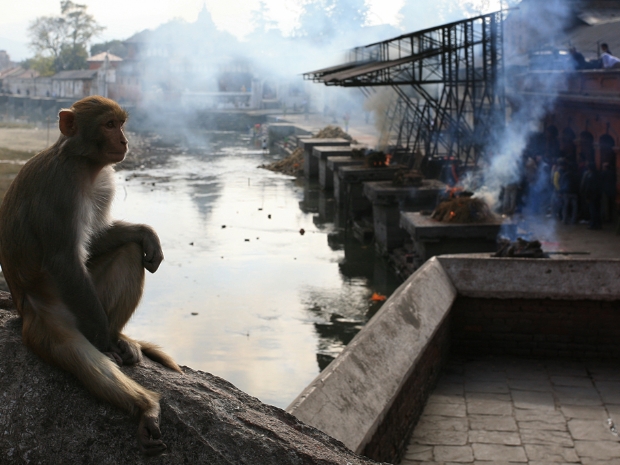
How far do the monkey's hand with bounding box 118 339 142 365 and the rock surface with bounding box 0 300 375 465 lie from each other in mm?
142

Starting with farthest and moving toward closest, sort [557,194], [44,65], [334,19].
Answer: [44,65], [334,19], [557,194]

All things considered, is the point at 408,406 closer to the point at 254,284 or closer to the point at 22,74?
the point at 254,284

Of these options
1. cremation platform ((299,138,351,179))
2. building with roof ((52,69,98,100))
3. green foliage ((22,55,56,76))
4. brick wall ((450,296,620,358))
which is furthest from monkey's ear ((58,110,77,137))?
green foliage ((22,55,56,76))

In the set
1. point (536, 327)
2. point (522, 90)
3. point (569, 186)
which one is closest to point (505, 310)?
point (536, 327)

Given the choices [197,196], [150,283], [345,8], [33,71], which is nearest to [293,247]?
[150,283]

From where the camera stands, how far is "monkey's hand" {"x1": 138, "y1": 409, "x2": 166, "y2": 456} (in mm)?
2375

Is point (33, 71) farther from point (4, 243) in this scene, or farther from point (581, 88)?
point (4, 243)

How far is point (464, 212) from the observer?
12.5m

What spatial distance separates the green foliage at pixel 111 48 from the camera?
97000mm

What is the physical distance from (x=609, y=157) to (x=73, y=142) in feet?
49.9

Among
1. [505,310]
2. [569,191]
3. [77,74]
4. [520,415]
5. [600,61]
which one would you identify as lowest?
[520,415]

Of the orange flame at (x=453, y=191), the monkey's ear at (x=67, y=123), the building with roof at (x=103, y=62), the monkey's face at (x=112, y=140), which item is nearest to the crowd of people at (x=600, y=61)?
the orange flame at (x=453, y=191)

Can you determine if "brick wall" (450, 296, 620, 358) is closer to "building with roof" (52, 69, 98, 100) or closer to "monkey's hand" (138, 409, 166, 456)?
"monkey's hand" (138, 409, 166, 456)

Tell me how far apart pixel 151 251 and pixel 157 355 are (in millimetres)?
425
